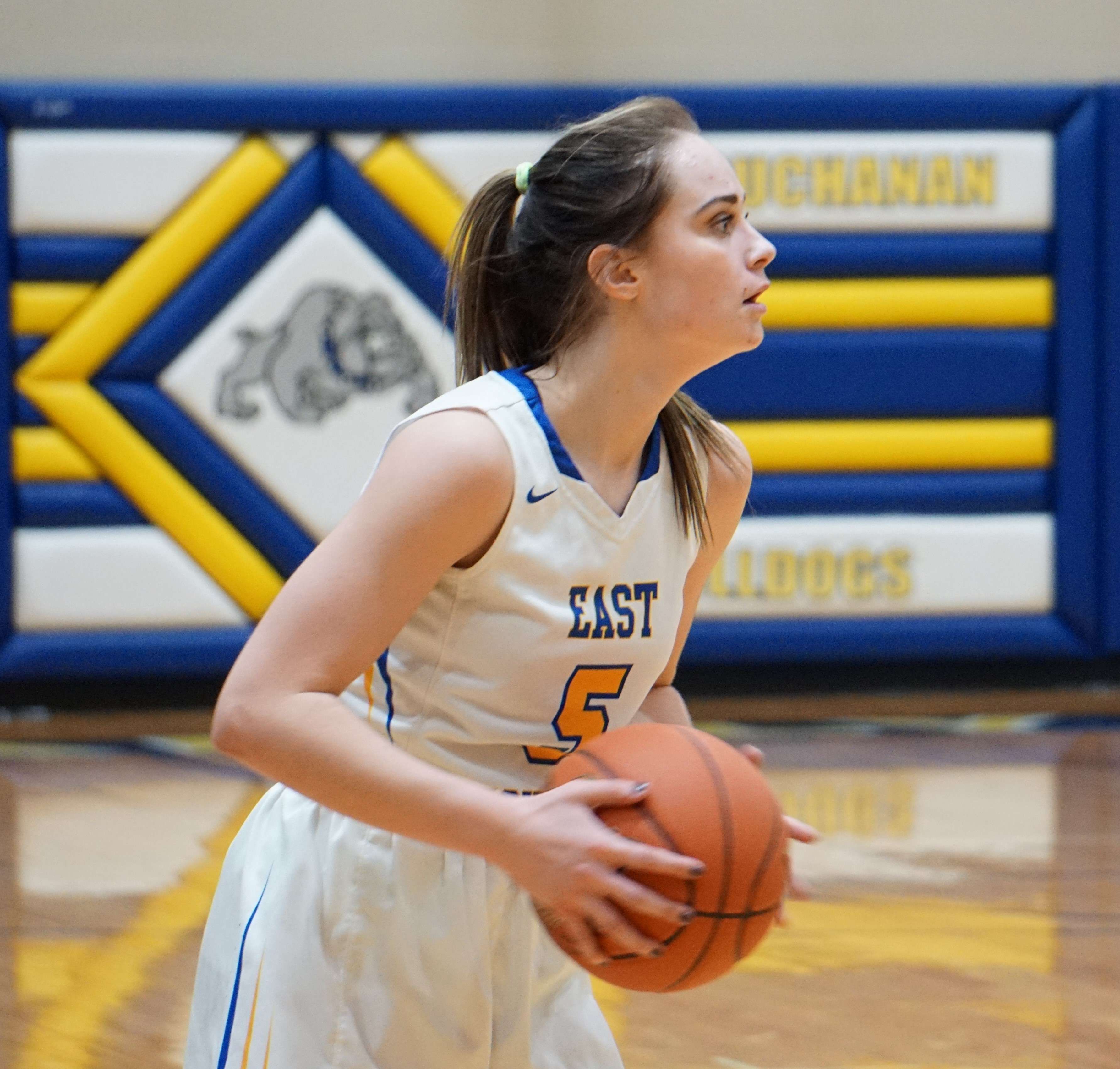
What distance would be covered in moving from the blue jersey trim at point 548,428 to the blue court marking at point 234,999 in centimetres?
44

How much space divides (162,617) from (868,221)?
8.60 feet

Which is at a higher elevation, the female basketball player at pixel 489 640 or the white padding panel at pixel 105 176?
the female basketball player at pixel 489 640

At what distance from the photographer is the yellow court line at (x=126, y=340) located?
504cm

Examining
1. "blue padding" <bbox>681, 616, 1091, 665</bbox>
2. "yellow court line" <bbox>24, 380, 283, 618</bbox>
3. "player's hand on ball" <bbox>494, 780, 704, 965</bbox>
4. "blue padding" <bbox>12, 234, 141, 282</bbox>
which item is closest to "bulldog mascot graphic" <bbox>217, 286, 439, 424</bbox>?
"yellow court line" <bbox>24, 380, 283, 618</bbox>

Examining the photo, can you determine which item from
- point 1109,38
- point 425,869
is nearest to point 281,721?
point 425,869

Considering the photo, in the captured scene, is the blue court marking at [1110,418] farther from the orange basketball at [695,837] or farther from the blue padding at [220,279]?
the orange basketball at [695,837]

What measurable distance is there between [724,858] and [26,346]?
4.30 meters

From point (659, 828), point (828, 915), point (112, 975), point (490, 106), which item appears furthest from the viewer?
point (490, 106)

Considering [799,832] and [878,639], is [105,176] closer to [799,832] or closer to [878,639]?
[878,639]

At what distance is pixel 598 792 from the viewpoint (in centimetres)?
108

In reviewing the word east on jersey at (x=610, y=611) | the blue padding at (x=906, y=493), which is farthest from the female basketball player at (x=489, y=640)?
the blue padding at (x=906, y=493)

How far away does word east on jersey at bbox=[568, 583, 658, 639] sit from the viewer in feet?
4.35

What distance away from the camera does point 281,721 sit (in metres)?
1.13

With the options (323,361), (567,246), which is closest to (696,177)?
(567,246)
